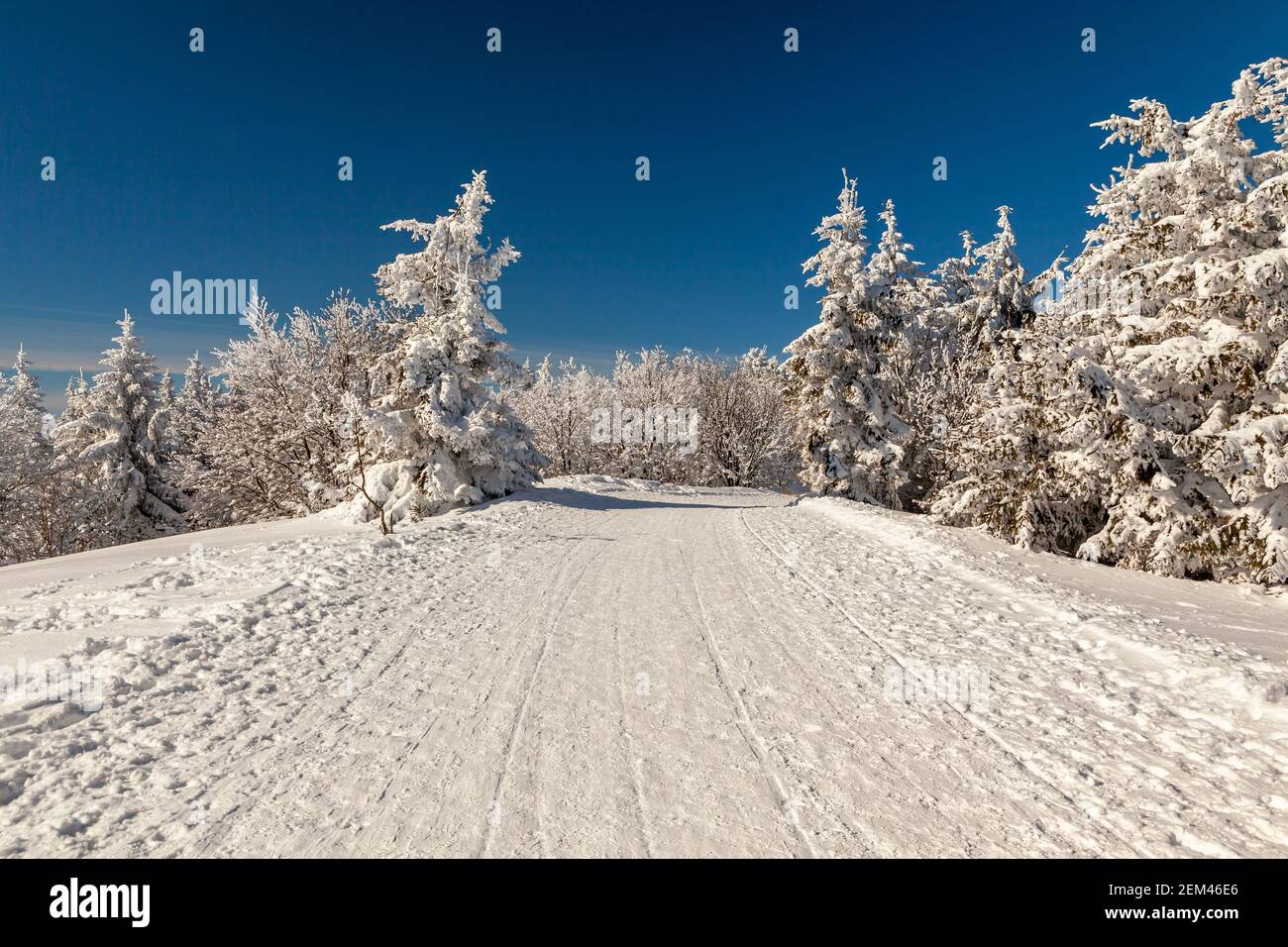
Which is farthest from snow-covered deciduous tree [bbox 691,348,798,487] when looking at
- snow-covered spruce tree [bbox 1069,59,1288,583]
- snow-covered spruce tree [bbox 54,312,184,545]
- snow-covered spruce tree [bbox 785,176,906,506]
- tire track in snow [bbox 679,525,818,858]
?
tire track in snow [bbox 679,525,818,858]

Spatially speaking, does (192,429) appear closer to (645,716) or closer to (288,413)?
(288,413)

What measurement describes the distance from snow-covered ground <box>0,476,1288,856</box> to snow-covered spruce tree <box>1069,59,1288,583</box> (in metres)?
1.39

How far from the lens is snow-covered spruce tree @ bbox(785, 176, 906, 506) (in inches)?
937

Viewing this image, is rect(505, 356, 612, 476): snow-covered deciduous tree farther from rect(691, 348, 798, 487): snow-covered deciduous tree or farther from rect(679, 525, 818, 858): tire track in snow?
rect(679, 525, 818, 858): tire track in snow

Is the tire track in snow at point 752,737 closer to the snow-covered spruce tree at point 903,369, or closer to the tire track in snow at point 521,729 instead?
the tire track in snow at point 521,729

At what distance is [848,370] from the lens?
80.0ft

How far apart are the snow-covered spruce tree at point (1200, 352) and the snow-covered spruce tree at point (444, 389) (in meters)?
14.8

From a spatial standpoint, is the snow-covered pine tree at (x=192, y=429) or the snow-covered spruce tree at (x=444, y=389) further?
the snow-covered pine tree at (x=192, y=429)

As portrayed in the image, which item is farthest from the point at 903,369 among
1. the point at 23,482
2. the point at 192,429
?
the point at 192,429

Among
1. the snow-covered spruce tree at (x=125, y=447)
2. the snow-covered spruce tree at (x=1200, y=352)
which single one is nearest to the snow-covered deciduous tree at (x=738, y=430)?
the snow-covered spruce tree at (x=1200, y=352)

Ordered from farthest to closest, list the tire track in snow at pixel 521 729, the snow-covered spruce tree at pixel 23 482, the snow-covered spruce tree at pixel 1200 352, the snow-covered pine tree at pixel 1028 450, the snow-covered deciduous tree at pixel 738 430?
1. the snow-covered deciduous tree at pixel 738 430
2. the snow-covered spruce tree at pixel 23 482
3. the snow-covered pine tree at pixel 1028 450
4. the snow-covered spruce tree at pixel 1200 352
5. the tire track in snow at pixel 521 729

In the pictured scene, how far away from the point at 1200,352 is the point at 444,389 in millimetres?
16526

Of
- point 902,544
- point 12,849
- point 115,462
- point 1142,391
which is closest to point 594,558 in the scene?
point 902,544

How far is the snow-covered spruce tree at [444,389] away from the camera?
17203 millimetres
